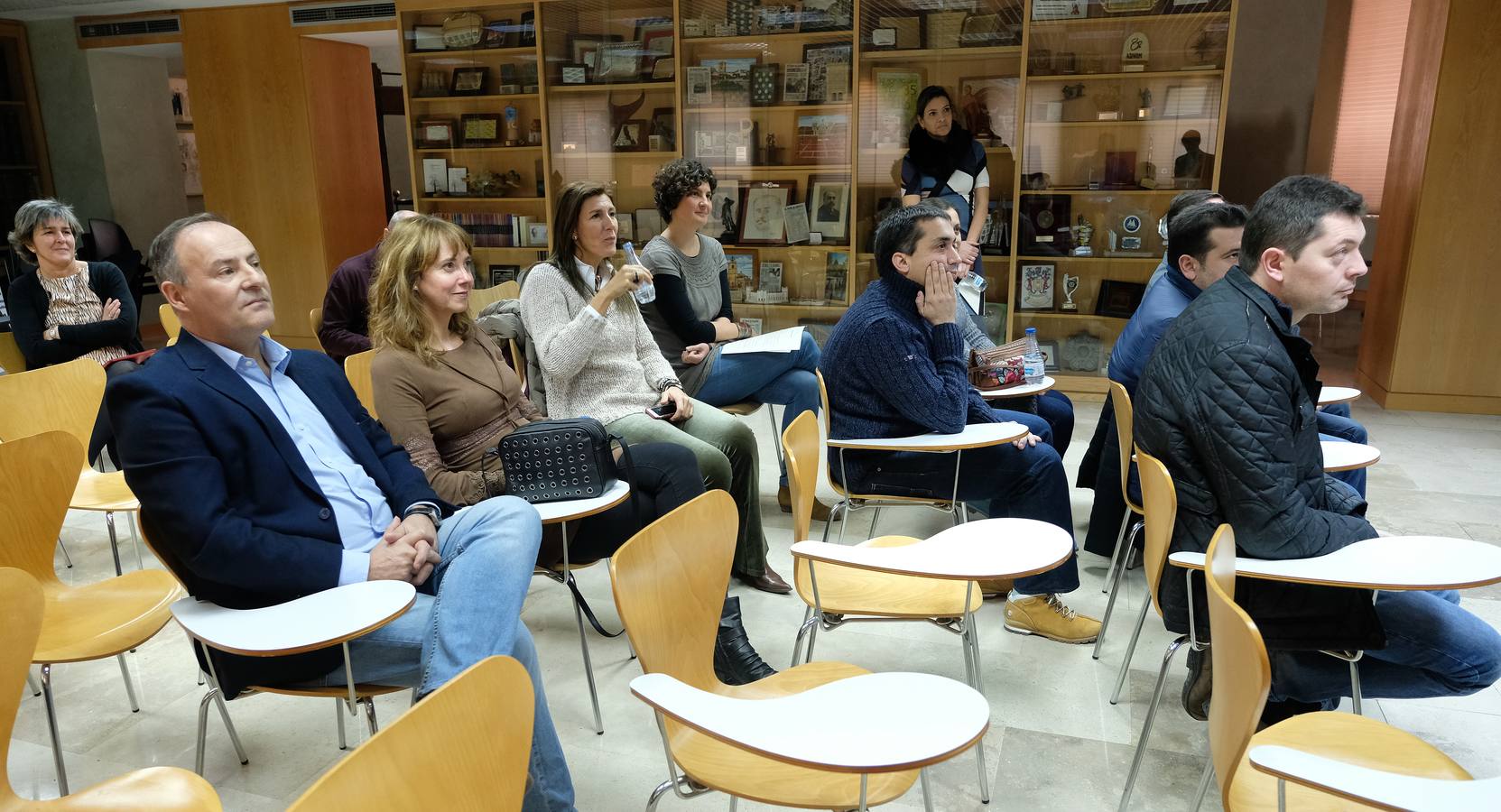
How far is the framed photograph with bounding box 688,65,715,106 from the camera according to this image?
20.8 feet

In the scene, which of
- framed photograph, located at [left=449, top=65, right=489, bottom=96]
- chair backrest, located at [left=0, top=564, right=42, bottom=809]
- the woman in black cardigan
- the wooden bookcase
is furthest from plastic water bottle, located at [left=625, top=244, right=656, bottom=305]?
framed photograph, located at [left=449, top=65, right=489, bottom=96]

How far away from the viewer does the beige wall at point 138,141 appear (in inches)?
319

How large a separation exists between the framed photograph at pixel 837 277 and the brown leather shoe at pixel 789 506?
8.06ft

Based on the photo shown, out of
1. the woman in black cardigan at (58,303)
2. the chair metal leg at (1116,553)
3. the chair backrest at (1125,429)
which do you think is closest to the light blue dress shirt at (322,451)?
the chair backrest at (1125,429)

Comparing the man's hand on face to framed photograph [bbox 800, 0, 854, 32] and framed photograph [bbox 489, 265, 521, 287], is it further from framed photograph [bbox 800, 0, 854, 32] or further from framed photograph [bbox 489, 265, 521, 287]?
framed photograph [bbox 489, 265, 521, 287]

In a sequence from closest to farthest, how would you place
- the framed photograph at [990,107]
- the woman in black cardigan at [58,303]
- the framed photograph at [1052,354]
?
the woman in black cardigan at [58,303], the framed photograph at [990,107], the framed photograph at [1052,354]

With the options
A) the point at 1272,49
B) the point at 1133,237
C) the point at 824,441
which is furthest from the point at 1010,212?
the point at 1272,49

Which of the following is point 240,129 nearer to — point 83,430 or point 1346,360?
point 83,430

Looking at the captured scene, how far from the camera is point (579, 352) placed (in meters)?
3.06

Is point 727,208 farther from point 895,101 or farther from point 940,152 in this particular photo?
point 940,152

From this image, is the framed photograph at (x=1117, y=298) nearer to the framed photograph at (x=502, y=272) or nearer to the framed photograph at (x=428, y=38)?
the framed photograph at (x=502, y=272)

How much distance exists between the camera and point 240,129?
7.65m

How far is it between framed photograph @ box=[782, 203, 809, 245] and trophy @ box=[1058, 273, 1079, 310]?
1.76 meters

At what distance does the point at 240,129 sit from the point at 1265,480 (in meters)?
8.16
